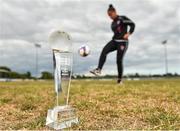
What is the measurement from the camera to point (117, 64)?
11.2 meters

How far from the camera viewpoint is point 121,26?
11.1 m

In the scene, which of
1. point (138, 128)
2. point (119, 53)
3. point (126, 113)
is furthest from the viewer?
point (119, 53)

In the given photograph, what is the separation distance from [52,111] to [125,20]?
7867mm

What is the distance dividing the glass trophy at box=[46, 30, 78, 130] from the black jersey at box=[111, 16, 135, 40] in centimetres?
736

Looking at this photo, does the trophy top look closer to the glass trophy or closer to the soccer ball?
the glass trophy

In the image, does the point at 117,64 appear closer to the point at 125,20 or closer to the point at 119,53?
the point at 119,53

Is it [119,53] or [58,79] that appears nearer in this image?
[58,79]

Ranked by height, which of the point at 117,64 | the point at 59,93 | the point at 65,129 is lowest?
the point at 65,129

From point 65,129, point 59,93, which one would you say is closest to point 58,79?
point 59,93

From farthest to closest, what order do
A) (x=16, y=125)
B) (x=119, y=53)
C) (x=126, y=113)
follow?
(x=119, y=53) → (x=126, y=113) → (x=16, y=125)

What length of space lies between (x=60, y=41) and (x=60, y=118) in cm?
85

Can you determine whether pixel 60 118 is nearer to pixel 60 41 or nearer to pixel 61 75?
pixel 61 75

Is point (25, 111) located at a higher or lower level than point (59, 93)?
lower

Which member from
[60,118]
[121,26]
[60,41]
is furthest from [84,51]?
[121,26]
